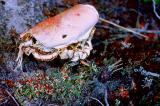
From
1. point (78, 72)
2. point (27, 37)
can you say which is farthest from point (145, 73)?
point (27, 37)

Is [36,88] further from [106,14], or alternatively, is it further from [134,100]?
[106,14]

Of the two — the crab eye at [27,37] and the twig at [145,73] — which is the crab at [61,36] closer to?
the crab eye at [27,37]

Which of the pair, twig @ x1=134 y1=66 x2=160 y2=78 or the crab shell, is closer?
the crab shell

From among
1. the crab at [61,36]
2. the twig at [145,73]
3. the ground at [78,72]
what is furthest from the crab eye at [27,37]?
the twig at [145,73]

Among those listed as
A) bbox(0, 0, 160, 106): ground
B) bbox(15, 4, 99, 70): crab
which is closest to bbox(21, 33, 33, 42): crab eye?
bbox(15, 4, 99, 70): crab

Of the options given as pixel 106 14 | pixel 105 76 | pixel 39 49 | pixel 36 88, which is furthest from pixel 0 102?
pixel 106 14

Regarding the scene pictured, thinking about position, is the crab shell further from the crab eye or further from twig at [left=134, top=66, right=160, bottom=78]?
twig at [left=134, top=66, right=160, bottom=78]
